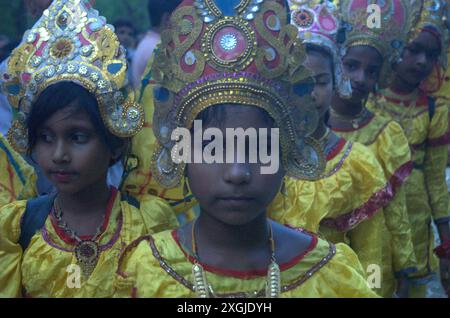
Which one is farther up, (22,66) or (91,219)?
(22,66)

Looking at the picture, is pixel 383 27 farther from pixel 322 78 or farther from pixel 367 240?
pixel 367 240

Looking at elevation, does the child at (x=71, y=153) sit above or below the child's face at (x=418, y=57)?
below

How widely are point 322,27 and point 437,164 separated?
181 centimetres

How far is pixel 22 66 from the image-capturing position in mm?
3094

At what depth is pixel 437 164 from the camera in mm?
5133

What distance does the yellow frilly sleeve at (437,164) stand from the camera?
201 inches

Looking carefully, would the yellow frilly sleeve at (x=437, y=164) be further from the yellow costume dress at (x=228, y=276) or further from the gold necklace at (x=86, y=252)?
the gold necklace at (x=86, y=252)

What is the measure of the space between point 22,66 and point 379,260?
2.01m

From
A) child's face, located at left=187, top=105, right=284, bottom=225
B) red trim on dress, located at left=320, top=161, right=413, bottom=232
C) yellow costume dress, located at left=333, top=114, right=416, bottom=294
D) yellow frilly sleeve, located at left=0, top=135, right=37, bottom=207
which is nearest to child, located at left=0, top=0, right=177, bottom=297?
yellow frilly sleeve, located at left=0, top=135, right=37, bottom=207

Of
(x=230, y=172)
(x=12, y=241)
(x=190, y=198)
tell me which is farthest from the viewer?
(x=190, y=198)

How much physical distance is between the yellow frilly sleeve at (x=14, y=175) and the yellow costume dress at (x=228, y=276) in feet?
3.55

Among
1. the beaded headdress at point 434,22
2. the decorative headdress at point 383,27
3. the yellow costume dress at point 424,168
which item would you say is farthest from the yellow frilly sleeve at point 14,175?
the beaded headdress at point 434,22
